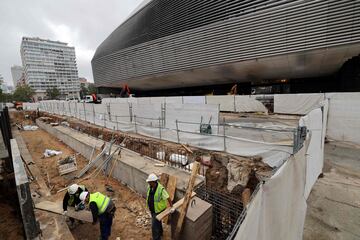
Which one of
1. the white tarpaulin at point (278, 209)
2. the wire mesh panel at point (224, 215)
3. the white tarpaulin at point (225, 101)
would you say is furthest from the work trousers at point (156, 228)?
the white tarpaulin at point (225, 101)

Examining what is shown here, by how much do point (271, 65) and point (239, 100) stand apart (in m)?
6.62

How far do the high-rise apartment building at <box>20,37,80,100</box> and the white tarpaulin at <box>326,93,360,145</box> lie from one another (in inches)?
4125

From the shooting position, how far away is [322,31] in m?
15.0

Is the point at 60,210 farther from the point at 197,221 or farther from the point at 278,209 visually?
the point at 278,209

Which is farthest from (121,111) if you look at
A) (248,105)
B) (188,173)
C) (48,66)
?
(48,66)

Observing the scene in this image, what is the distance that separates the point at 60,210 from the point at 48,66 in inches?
4653

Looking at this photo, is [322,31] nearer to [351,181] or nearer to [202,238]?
[351,181]

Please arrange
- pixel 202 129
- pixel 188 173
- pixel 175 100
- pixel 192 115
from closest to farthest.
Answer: pixel 188 173 < pixel 202 129 < pixel 192 115 < pixel 175 100

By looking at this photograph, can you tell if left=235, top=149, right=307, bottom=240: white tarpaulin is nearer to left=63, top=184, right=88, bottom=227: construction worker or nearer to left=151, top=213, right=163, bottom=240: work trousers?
left=151, top=213, right=163, bottom=240: work trousers

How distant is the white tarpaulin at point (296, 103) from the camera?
42.7ft

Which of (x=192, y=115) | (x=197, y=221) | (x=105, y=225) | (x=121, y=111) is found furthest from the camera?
(x=121, y=111)

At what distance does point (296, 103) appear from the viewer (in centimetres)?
1427

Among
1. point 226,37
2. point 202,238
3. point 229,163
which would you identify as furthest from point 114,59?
point 202,238

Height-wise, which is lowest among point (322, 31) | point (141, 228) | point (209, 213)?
point (141, 228)
